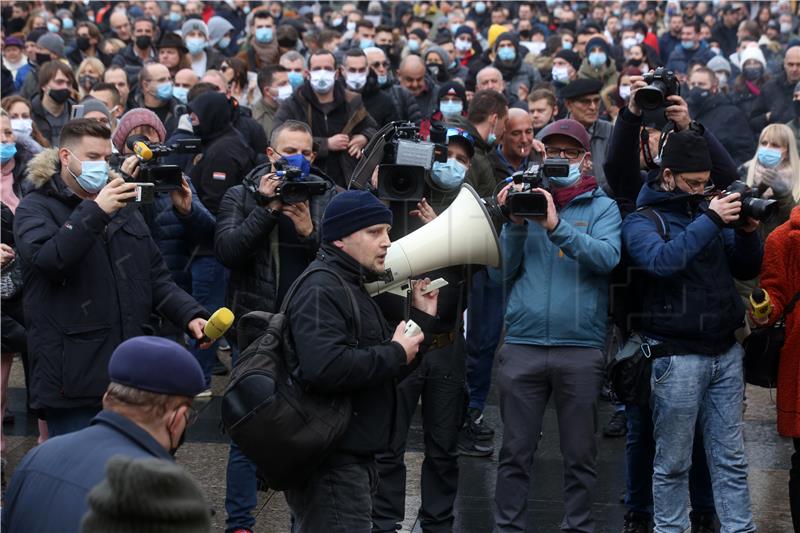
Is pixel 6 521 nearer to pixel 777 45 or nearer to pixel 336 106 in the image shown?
pixel 336 106

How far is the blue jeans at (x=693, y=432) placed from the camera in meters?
5.65

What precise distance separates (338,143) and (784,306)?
414cm

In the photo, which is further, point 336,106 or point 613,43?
point 613,43

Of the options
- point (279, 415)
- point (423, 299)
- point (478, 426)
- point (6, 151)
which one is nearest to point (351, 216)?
point (423, 299)

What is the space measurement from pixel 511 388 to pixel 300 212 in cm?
137

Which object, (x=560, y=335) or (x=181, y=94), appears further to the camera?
(x=181, y=94)

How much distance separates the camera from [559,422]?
5758 mm

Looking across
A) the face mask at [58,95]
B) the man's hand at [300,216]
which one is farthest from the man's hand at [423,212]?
the face mask at [58,95]

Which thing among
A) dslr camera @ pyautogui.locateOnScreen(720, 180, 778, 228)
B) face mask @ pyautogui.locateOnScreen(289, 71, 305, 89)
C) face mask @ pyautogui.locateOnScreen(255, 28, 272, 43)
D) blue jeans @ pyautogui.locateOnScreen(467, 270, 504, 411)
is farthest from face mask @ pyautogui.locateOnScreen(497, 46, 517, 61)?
dslr camera @ pyautogui.locateOnScreen(720, 180, 778, 228)

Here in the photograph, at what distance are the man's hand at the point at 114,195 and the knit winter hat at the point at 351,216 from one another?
3.32ft

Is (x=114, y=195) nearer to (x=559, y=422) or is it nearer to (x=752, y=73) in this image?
(x=559, y=422)

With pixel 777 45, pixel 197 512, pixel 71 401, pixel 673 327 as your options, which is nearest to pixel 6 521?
pixel 197 512

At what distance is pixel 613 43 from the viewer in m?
19.6

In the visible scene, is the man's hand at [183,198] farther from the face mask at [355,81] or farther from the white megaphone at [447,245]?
the face mask at [355,81]
